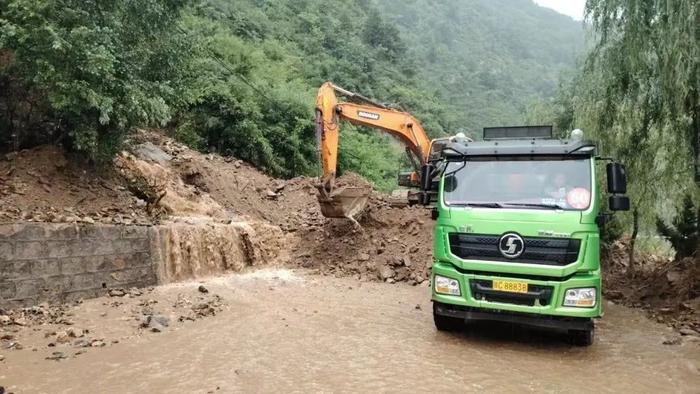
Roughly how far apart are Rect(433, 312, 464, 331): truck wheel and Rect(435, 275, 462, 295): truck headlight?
2.56 ft

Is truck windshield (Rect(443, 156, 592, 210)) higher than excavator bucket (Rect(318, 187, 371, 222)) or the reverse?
higher

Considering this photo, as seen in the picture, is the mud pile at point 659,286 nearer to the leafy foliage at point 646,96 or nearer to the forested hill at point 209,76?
the leafy foliage at point 646,96

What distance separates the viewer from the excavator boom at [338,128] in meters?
12.2

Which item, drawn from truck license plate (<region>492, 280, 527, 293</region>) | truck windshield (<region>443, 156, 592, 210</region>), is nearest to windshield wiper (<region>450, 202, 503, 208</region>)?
truck windshield (<region>443, 156, 592, 210</region>)

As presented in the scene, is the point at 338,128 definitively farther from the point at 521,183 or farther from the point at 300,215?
the point at 521,183

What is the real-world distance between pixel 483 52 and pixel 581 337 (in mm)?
80425

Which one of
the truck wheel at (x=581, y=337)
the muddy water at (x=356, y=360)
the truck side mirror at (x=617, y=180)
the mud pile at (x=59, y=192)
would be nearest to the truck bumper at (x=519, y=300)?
the muddy water at (x=356, y=360)

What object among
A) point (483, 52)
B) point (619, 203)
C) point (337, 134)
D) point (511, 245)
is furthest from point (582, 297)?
point (483, 52)

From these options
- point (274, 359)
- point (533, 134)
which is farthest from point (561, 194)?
point (274, 359)

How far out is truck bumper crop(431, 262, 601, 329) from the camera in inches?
249

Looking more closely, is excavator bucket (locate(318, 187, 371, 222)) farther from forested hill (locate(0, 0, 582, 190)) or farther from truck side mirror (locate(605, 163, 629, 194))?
truck side mirror (locate(605, 163, 629, 194))

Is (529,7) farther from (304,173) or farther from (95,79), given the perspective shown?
(95,79)

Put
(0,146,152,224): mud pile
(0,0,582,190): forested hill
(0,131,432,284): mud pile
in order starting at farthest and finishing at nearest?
(0,131,432,284): mud pile, (0,146,152,224): mud pile, (0,0,582,190): forested hill

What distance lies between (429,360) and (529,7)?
5146 inches
